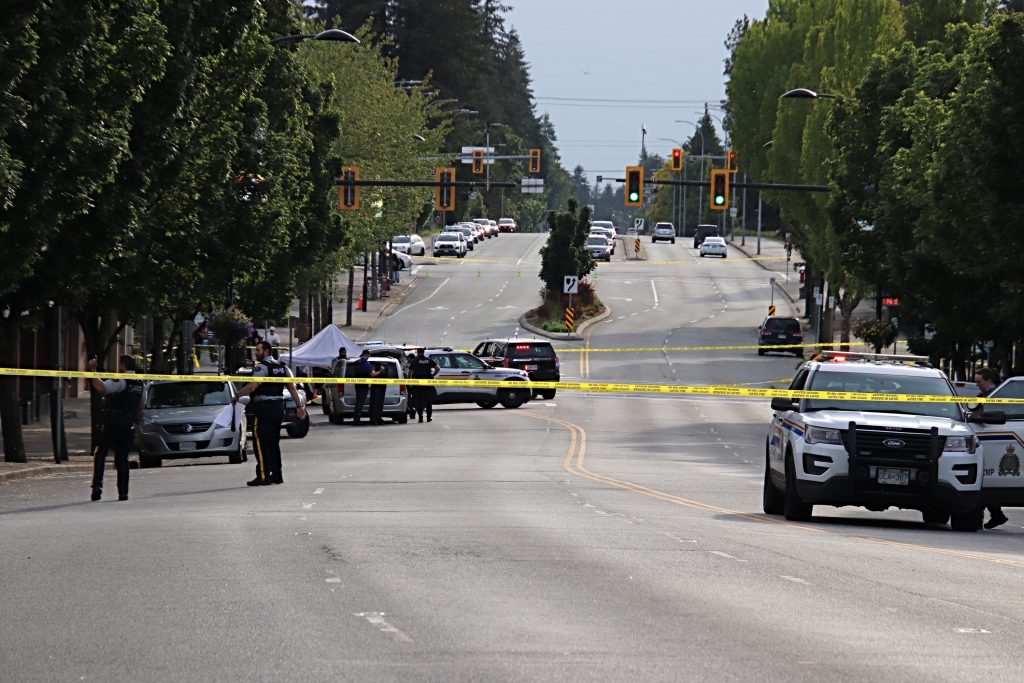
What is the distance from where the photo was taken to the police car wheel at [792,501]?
60.1 ft

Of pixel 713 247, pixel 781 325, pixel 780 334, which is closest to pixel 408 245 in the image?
pixel 713 247

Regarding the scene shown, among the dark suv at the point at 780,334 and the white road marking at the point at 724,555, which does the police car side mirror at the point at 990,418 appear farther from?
the dark suv at the point at 780,334

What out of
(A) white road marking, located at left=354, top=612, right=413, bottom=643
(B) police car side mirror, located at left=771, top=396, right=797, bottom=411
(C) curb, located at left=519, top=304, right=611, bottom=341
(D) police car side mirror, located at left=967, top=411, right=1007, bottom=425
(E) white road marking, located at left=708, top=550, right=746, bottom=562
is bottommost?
(C) curb, located at left=519, top=304, right=611, bottom=341

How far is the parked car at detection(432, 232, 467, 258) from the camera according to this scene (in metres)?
122

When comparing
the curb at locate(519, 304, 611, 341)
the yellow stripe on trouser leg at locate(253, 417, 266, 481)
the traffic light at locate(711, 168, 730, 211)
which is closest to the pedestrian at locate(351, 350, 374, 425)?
the traffic light at locate(711, 168, 730, 211)

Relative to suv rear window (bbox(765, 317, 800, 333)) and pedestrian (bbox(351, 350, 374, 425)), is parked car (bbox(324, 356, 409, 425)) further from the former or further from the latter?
suv rear window (bbox(765, 317, 800, 333))

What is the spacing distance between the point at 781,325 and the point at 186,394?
1853 inches

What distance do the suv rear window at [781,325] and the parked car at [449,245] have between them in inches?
1969

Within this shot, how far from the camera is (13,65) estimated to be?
21531 millimetres

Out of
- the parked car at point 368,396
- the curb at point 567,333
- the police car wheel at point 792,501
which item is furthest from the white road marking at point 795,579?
the curb at point 567,333

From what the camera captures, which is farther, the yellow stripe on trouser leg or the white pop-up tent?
the white pop-up tent

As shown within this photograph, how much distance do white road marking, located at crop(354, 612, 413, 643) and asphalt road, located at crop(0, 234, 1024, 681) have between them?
0.03 meters

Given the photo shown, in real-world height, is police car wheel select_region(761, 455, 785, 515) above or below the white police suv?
below

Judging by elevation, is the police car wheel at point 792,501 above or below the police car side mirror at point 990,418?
below
